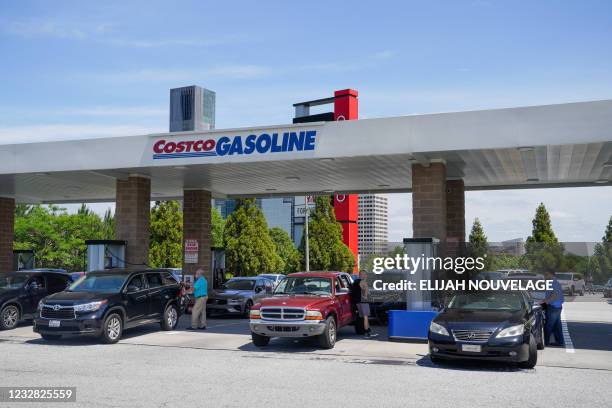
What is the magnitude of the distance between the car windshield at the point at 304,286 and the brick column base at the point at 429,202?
133 inches

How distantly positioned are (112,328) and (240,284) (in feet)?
29.0

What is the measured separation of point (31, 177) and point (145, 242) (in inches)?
177

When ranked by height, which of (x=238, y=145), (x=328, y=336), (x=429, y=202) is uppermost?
(x=238, y=145)

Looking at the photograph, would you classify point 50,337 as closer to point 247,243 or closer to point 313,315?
point 313,315

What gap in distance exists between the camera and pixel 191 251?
25.2 meters

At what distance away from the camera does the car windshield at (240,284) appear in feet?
76.2

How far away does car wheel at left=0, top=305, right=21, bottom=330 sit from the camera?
56.0 feet

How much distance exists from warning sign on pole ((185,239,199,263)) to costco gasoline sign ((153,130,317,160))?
7.15 meters

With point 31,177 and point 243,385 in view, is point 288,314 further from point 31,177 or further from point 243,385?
point 31,177

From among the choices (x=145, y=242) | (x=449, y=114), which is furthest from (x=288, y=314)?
(x=145, y=242)

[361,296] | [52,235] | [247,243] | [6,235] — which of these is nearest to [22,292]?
[361,296]

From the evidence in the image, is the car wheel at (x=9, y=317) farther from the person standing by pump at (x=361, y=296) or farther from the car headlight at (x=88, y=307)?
the person standing by pump at (x=361, y=296)

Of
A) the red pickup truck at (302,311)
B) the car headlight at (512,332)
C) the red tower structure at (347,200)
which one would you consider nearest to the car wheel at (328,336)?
the red pickup truck at (302,311)

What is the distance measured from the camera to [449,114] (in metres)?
15.5
